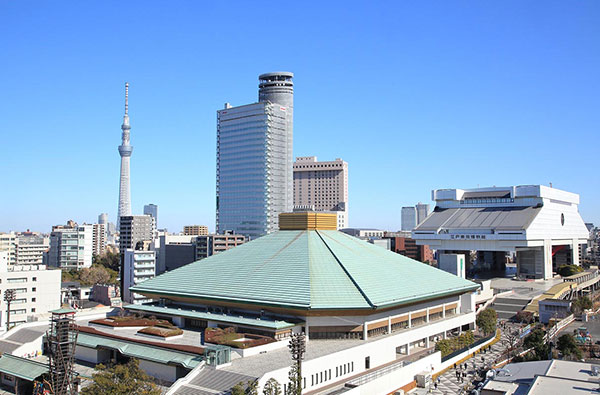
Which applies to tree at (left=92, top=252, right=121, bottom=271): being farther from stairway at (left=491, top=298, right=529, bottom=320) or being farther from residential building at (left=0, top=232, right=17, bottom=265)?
stairway at (left=491, top=298, right=529, bottom=320)

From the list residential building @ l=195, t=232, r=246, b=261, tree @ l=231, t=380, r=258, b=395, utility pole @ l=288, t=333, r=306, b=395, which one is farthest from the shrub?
tree @ l=231, t=380, r=258, b=395

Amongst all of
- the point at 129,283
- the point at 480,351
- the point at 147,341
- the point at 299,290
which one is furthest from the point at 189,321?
the point at 129,283

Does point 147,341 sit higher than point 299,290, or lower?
lower

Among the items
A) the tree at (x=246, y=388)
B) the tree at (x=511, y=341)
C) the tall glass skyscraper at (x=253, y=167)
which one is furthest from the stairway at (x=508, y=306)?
the tall glass skyscraper at (x=253, y=167)

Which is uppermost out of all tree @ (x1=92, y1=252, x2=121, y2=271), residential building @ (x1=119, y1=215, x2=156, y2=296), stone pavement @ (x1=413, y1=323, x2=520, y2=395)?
residential building @ (x1=119, y1=215, x2=156, y2=296)

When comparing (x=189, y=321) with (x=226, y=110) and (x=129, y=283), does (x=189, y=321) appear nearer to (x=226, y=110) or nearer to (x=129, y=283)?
(x=129, y=283)

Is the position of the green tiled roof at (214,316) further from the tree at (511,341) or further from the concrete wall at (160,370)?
the tree at (511,341)

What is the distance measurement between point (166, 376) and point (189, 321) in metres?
10.6

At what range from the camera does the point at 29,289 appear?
Result: 7262 cm

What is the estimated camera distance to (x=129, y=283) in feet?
335

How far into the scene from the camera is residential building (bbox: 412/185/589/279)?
101m

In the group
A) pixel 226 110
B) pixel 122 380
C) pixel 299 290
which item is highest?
pixel 226 110

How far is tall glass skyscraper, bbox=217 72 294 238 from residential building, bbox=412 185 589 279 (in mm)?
53941

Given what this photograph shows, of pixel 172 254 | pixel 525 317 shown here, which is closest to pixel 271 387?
pixel 525 317
